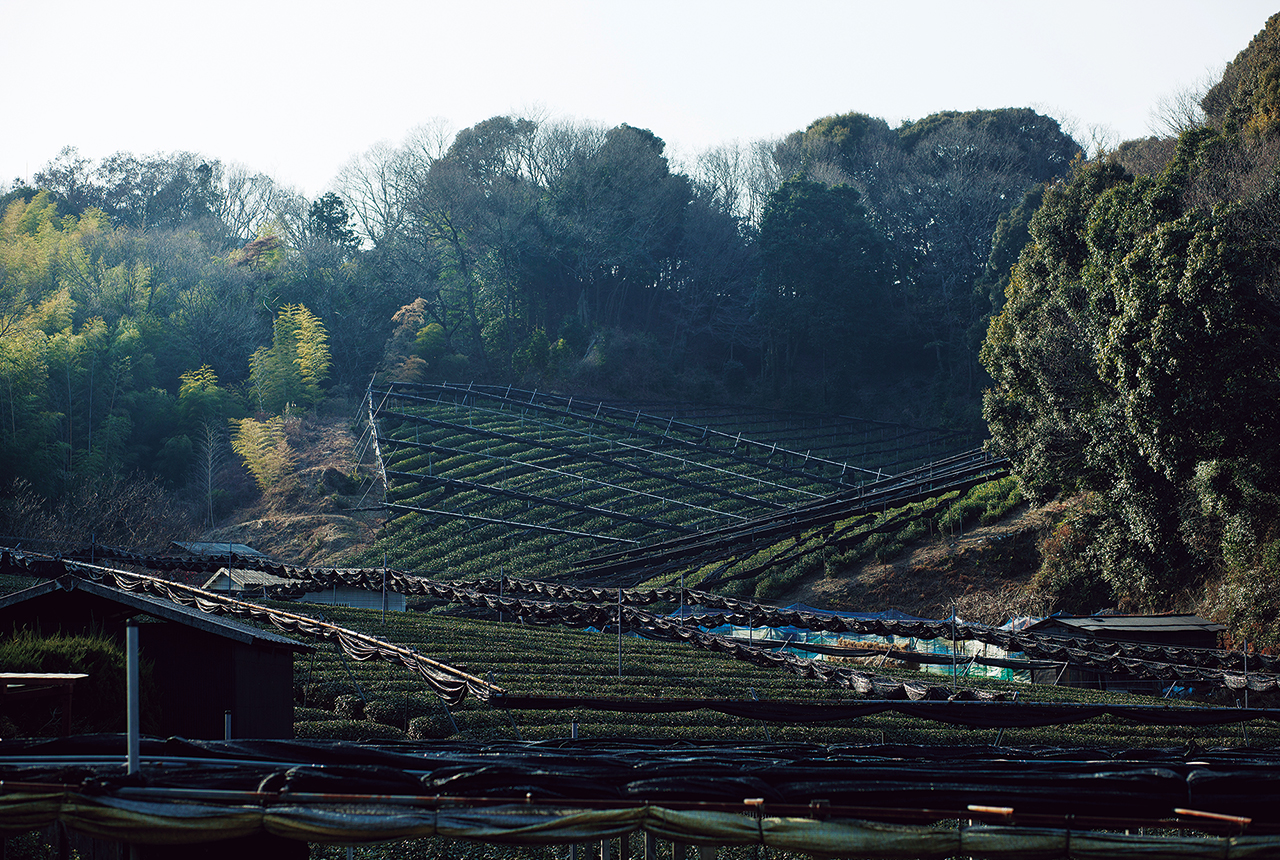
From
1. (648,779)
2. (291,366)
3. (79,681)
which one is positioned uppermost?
(291,366)

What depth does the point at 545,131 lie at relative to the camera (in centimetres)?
6400

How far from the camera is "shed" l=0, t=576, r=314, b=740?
12.1 meters

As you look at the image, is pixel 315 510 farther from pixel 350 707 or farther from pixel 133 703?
pixel 133 703

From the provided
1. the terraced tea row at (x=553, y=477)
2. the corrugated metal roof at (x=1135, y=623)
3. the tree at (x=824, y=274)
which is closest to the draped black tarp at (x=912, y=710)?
the corrugated metal roof at (x=1135, y=623)

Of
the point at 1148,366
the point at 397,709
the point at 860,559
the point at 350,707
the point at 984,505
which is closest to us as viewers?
the point at 397,709

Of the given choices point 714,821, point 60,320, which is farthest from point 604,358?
point 714,821

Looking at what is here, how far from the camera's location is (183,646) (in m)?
12.3

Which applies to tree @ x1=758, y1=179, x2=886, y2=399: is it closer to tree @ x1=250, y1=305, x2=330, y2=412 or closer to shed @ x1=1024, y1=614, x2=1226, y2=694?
tree @ x1=250, y1=305, x2=330, y2=412

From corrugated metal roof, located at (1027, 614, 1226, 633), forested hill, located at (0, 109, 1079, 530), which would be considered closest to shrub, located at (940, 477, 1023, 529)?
corrugated metal roof, located at (1027, 614, 1226, 633)

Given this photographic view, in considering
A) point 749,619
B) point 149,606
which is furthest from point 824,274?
point 149,606

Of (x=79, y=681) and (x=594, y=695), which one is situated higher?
(x=79, y=681)

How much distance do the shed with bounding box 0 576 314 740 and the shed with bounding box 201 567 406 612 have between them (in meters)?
15.6

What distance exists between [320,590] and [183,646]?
672 inches

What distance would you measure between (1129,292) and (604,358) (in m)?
32.9
